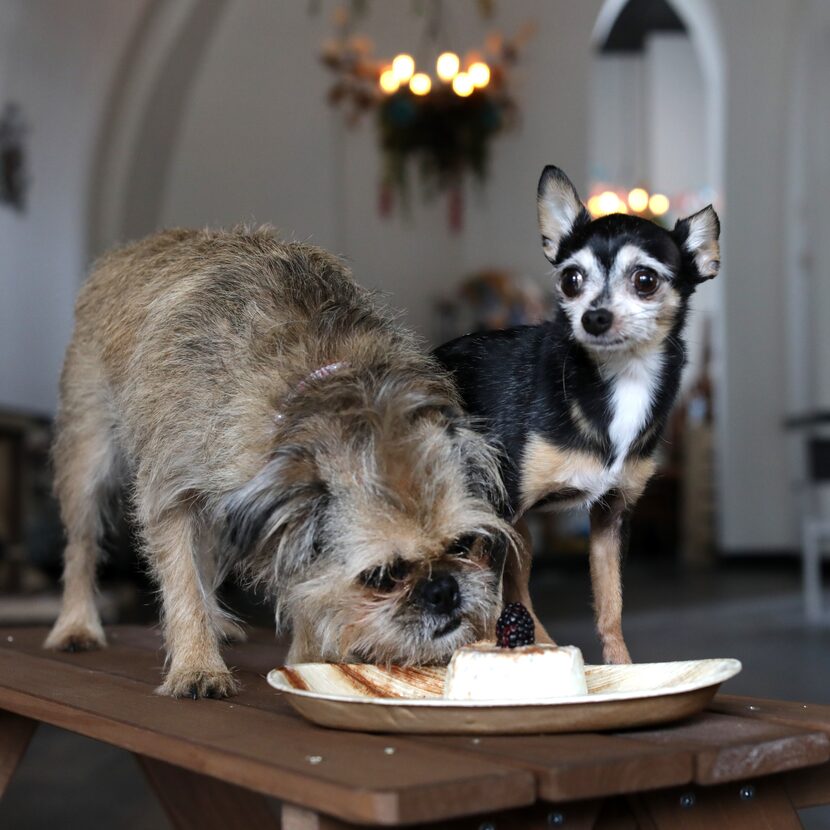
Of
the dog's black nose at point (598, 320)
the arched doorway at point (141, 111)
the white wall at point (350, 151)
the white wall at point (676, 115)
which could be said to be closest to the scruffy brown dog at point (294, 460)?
the dog's black nose at point (598, 320)

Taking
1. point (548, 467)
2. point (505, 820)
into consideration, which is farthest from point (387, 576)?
point (505, 820)

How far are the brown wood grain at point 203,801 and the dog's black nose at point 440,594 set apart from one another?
0.92 m

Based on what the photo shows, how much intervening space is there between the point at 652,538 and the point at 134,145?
6804 millimetres

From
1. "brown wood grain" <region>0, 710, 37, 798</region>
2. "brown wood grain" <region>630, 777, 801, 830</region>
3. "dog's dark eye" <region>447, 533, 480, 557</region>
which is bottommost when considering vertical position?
"brown wood grain" <region>0, 710, 37, 798</region>

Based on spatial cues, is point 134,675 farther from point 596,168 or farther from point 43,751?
point 596,168

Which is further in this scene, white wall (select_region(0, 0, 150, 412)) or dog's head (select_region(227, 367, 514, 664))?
white wall (select_region(0, 0, 150, 412))

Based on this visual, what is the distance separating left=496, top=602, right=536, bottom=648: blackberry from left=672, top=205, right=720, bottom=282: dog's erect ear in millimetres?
608

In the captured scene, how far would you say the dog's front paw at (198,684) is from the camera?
5.90 feet

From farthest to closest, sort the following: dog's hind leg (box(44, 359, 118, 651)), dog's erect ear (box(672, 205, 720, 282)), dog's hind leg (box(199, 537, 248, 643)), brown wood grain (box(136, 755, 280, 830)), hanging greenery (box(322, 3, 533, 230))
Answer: hanging greenery (box(322, 3, 533, 230)) < dog's hind leg (box(44, 359, 118, 651)) < brown wood grain (box(136, 755, 280, 830)) < dog's hind leg (box(199, 537, 248, 643)) < dog's erect ear (box(672, 205, 720, 282))

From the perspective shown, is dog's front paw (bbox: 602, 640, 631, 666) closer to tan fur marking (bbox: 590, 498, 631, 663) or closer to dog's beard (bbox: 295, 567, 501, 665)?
tan fur marking (bbox: 590, 498, 631, 663)

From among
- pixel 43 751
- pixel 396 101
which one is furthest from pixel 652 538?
pixel 43 751

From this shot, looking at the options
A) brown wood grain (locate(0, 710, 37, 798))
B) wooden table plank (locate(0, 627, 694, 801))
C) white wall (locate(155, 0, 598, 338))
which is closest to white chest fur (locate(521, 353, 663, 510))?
wooden table plank (locate(0, 627, 694, 801))

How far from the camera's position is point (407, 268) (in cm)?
1012

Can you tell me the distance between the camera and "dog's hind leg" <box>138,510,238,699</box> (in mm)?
1938
